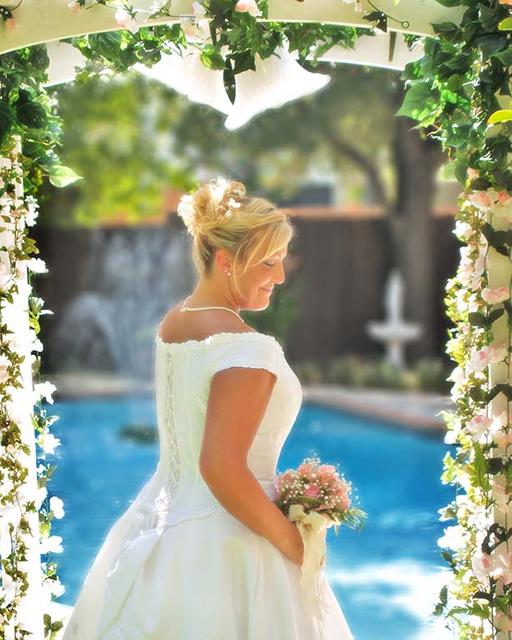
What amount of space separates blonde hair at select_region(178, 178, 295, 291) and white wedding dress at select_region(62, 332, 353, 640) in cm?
18

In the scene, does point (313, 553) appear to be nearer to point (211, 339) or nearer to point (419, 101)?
point (211, 339)

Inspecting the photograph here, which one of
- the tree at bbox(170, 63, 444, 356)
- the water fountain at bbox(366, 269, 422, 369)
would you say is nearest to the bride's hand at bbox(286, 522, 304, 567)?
the tree at bbox(170, 63, 444, 356)

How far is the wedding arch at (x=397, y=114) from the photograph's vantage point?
98.5 inches

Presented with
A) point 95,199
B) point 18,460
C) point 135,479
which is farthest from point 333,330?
point 18,460

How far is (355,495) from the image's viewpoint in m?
2.53

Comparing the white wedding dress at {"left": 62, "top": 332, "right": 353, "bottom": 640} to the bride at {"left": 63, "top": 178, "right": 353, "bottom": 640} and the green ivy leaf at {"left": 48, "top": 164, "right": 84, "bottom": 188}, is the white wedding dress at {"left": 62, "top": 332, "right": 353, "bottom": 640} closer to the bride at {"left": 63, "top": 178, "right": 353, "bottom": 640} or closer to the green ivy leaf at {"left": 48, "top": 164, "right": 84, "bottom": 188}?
the bride at {"left": 63, "top": 178, "right": 353, "bottom": 640}

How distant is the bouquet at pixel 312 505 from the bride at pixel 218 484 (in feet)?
0.07

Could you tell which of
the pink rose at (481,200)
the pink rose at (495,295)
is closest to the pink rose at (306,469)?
the pink rose at (495,295)

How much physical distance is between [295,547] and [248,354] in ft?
1.53

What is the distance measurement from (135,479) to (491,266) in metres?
5.58

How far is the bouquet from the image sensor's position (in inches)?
93.3

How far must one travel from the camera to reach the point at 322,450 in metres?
9.13

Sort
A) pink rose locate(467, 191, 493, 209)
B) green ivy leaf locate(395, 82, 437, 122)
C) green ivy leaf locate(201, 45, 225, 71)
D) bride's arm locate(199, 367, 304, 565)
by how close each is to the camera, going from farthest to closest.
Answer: green ivy leaf locate(201, 45, 225, 71), green ivy leaf locate(395, 82, 437, 122), pink rose locate(467, 191, 493, 209), bride's arm locate(199, 367, 304, 565)

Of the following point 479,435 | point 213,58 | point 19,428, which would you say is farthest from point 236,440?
point 213,58
